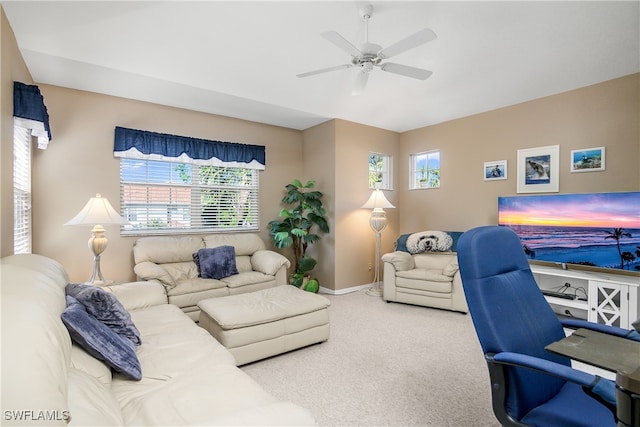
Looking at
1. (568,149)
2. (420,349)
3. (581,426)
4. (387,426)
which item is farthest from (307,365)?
(568,149)

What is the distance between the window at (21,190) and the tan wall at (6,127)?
29 centimetres

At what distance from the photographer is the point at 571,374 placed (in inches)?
40.8

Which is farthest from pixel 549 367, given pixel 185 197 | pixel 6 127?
pixel 185 197

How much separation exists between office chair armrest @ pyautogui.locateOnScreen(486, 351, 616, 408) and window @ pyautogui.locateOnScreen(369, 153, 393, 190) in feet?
13.5

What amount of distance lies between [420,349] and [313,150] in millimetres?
3488

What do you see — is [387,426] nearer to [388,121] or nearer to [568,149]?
[568,149]

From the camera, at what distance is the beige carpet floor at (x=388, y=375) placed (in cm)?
189

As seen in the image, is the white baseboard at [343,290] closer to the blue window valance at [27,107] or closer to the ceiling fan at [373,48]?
the ceiling fan at [373,48]

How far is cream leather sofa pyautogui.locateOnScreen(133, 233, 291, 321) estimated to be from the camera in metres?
3.31

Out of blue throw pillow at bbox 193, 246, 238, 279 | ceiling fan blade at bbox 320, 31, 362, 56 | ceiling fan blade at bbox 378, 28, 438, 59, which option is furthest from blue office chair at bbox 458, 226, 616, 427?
blue throw pillow at bbox 193, 246, 238, 279

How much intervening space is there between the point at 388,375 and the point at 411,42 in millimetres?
2471

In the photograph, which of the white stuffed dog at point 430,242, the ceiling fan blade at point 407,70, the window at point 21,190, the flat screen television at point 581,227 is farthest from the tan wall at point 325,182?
the window at point 21,190

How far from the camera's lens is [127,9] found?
7.27ft
